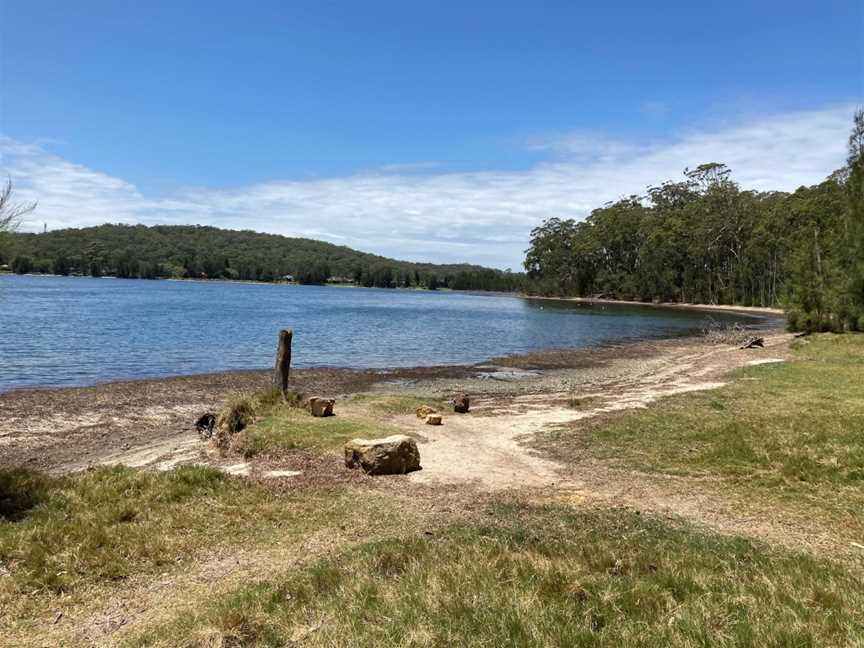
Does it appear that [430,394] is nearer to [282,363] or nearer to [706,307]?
[282,363]

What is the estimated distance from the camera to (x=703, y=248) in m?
111

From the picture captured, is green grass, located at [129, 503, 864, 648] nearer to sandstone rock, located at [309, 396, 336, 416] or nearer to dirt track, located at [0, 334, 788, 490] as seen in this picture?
dirt track, located at [0, 334, 788, 490]

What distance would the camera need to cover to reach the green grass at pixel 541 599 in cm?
469

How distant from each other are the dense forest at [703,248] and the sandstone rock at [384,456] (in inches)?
1519

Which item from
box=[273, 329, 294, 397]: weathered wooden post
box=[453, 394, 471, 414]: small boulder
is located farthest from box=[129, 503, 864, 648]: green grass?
box=[453, 394, 471, 414]: small boulder

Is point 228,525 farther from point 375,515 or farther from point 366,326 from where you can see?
point 366,326

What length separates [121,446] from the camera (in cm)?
1502

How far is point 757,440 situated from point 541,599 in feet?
26.9

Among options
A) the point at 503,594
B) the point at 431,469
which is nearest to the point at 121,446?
the point at 431,469

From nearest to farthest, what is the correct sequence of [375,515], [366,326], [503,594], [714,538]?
[503,594], [714,538], [375,515], [366,326]

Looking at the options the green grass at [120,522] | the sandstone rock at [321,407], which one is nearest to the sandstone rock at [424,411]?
the sandstone rock at [321,407]

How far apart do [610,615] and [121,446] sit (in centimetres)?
1353

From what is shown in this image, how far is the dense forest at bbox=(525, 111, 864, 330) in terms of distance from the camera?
43344mm

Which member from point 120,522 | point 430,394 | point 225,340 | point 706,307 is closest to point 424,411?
point 430,394
